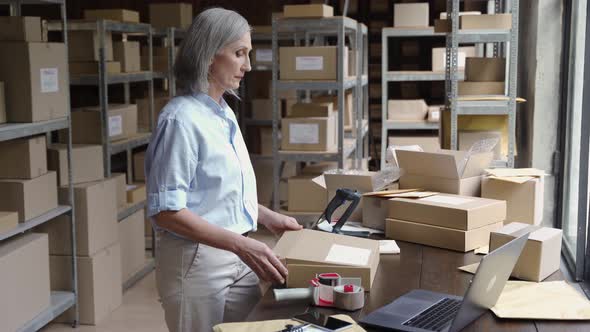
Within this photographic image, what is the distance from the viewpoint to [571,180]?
3789mm

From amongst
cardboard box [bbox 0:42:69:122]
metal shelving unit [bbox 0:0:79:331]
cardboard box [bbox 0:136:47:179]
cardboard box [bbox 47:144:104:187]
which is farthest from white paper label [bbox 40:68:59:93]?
cardboard box [bbox 47:144:104:187]

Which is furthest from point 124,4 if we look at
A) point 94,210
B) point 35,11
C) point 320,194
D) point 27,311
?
point 27,311

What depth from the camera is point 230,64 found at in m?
Answer: 2.15

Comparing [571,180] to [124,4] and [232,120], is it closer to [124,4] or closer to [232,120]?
[232,120]

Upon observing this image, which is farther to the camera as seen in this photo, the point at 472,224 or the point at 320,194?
the point at 320,194

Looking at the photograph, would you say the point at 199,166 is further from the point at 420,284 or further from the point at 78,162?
the point at 78,162

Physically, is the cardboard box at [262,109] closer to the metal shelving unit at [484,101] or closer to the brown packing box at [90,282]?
the brown packing box at [90,282]

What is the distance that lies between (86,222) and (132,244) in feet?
2.75

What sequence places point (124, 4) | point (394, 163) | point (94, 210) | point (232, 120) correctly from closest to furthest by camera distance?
point (232, 120), point (394, 163), point (94, 210), point (124, 4)

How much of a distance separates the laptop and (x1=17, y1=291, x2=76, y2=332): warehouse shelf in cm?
226

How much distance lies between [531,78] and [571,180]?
643mm

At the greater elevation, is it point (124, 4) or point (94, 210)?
point (124, 4)

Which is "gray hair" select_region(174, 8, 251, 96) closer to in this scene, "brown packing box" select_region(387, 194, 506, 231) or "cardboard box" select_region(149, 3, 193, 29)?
"brown packing box" select_region(387, 194, 506, 231)

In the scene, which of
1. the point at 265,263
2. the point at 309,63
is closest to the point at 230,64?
the point at 265,263
